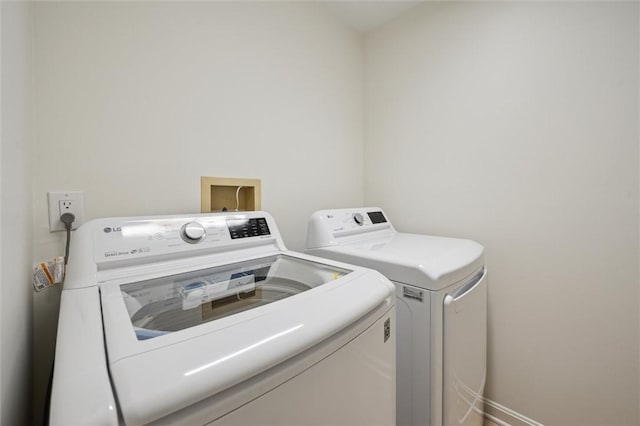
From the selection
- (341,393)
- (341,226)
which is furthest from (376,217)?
(341,393)

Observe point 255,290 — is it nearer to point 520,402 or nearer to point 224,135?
point 224,135

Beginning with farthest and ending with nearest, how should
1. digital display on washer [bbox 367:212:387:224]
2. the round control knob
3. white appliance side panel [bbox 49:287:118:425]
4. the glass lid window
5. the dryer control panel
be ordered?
digital display on washer [bbox 367:212:387:224], the dryer control panel, the round control knob, the glass lid window, white appliance side panel [bbox 49:287:118:425]

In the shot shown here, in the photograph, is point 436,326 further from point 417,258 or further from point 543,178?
point 543,178

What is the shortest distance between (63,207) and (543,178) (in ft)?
6.48

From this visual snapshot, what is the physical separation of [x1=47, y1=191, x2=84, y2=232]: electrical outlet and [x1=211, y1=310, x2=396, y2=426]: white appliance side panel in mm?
921

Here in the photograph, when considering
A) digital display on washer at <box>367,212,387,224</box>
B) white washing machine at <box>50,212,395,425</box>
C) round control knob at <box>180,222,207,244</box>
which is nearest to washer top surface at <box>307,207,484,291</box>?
digital display on washer at <box>367,212,387,224</box>

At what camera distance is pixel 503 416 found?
1.43m

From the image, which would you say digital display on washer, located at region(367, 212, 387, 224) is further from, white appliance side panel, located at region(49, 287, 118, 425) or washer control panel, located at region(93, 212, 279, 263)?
white appliance side panel, located at region(49, 287, 118, 425)

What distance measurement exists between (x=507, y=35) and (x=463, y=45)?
8.4 inches

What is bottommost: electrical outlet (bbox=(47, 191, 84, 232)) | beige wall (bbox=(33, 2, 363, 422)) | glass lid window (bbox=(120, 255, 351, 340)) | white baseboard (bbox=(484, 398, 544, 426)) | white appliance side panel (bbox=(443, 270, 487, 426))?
white baseboard (bbox=(484, 398, 544, 426))

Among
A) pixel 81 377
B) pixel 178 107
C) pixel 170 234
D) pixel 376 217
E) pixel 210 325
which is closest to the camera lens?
pixel 81 377

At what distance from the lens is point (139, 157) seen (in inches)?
41.6

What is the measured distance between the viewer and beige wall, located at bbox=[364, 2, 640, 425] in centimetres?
112

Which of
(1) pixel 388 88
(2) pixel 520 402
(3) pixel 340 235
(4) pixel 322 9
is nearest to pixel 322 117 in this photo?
(1) pixel 388 88
